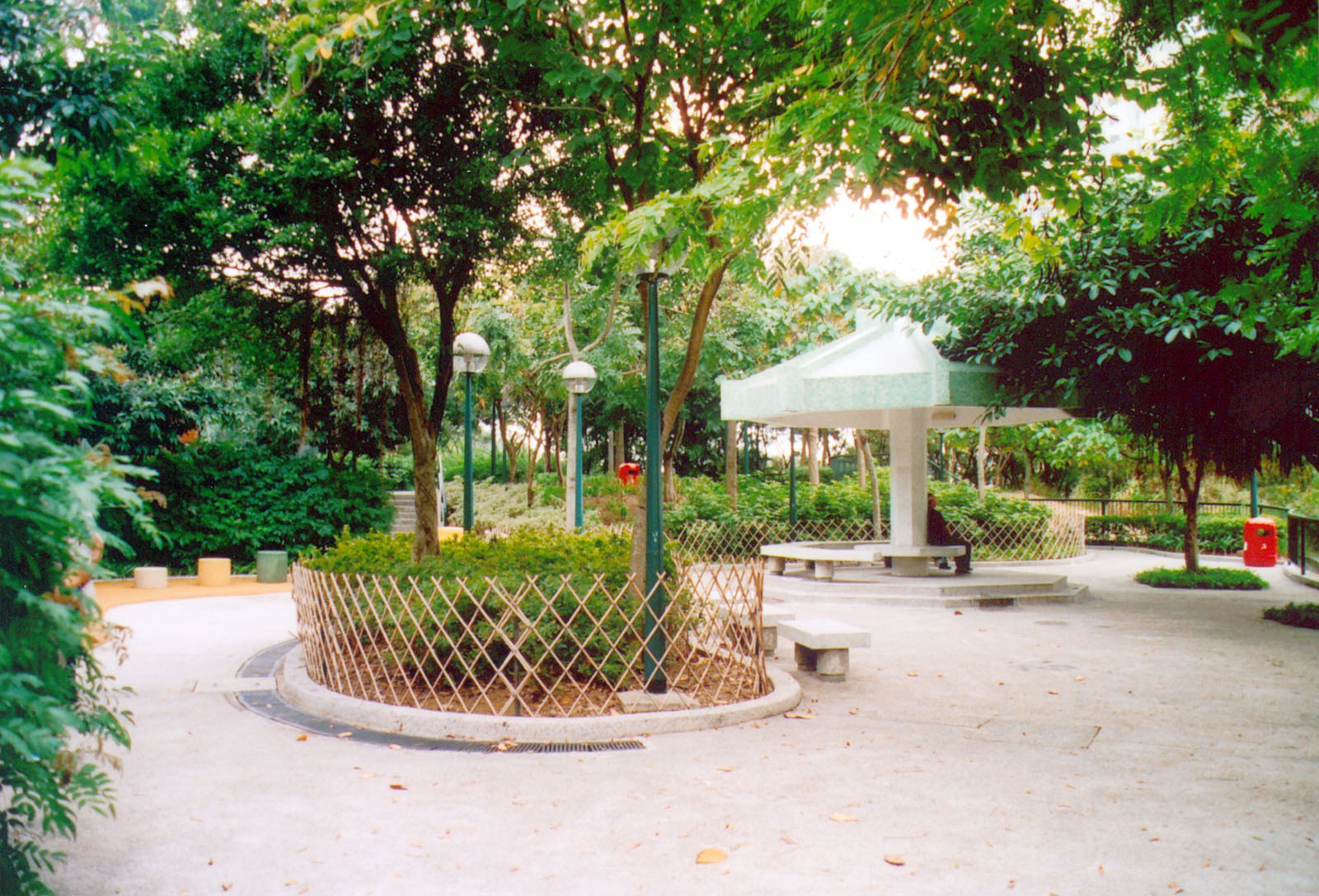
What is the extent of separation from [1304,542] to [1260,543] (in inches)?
133

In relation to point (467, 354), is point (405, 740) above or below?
below

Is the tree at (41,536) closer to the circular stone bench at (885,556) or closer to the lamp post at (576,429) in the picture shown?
the lamp post at (576,429)

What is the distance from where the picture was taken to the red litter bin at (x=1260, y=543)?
65.0 ft

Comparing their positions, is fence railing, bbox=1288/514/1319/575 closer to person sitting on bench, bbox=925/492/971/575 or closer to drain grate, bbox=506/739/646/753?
person sitting on bench, bbox=925/492/971/575

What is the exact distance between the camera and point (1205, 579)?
49.9 ft

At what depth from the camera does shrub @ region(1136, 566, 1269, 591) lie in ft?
49.3

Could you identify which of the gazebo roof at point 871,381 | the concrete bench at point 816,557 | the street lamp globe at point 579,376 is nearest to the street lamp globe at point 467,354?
the gazebo roof at point 871,381

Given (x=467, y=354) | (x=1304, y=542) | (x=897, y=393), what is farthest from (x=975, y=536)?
(x=467, y=354)

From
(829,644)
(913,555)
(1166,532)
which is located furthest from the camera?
(1166,532)

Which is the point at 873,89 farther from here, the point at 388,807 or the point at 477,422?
the point at 477,422

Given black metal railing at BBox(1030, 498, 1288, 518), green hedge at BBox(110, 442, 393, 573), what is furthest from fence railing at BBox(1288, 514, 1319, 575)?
green hedge at BBox(110, 442, 393, 573)

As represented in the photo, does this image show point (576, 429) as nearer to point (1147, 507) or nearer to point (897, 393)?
point (897, 393)

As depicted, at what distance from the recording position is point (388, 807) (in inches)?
186

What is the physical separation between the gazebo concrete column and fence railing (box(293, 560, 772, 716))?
7833 mm
